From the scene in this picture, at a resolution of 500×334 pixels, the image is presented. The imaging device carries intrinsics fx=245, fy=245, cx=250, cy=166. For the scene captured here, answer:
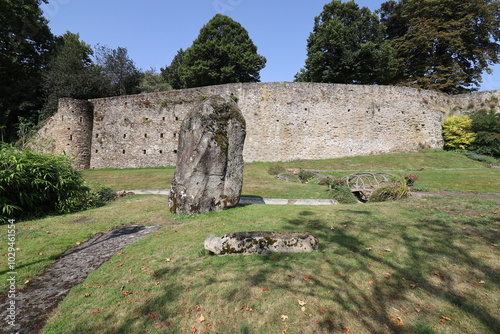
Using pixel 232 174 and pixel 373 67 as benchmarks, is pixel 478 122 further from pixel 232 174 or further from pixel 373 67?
pixel 232 174

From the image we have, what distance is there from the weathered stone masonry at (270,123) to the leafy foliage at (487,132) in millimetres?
2999

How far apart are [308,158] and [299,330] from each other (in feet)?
64.6

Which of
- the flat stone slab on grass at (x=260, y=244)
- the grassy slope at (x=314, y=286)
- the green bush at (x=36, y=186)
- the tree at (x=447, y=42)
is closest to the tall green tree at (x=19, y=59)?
the green bush at (x=36, y=186)

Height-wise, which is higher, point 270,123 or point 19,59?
point 19,59

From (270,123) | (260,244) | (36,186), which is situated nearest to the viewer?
(260,244)

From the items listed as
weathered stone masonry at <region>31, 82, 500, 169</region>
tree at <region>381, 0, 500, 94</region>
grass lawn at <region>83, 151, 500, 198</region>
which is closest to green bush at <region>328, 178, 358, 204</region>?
grass lawn at <region>83, 151, 500, 198</region>

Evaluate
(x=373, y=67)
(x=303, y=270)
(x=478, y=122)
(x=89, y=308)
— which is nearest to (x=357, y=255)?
(x=303, y=270)

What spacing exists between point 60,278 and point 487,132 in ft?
94.4

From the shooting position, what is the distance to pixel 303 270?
3.44 m

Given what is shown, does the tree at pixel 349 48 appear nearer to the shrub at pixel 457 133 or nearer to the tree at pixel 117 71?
the shrub at pixel 457 133

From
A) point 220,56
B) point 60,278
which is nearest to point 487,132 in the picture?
point 220,56

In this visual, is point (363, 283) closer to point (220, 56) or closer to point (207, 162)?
point (207, 162)

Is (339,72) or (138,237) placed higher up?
(339,72)

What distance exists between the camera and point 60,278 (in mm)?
3666
